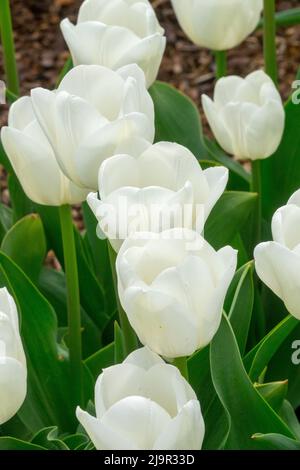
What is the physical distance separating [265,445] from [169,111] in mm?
648

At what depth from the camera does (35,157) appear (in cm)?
108

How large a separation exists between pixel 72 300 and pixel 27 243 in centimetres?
19

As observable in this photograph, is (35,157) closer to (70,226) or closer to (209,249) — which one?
(70,226)

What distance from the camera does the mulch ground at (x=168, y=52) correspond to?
9.16 ft

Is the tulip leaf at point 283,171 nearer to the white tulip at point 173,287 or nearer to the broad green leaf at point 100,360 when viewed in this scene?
the broad green leaf at point 100,360

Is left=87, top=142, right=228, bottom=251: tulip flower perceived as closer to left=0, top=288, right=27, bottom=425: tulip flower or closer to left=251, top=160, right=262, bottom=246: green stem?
left=0, top=288, right=27, bottom=425: tulip flower

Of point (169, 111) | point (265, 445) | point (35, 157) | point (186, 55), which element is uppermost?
point (35, 157)

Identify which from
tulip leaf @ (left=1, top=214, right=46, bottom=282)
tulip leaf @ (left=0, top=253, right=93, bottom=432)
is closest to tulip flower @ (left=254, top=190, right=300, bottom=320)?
tulip leaf @ (left=0, top=253, right=93, bottom=432)

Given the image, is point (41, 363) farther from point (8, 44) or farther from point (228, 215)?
point (8, 44)

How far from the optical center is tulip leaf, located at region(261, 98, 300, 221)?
1515 mm

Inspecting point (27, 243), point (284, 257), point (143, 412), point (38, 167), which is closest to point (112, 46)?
point (38, 167)

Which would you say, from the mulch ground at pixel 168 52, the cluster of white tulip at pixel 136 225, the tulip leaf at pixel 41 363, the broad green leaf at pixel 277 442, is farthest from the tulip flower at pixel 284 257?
the mulch ground at pixel 168 52
